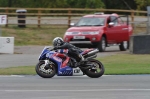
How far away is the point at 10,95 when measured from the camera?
41.8 ft

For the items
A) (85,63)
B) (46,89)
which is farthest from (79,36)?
(46,89)

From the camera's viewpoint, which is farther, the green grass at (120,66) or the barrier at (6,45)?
the barrier at (6,45)

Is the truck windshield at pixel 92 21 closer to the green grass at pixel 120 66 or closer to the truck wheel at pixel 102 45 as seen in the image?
the truck wheel at pixel 102 45

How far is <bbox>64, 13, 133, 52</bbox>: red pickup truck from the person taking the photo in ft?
90.6

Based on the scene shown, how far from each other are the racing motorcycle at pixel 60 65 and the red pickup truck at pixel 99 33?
10443mm

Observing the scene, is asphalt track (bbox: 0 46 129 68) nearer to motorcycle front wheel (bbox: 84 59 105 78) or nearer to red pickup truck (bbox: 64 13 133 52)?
red pickup truck (bbox: 64 13 133 52)

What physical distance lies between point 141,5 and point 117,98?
4302 cm

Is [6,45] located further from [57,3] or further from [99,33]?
[57,3]

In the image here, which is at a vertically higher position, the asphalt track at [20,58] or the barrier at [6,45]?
the barrier at [6,45]

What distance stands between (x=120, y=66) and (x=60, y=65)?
4.90m

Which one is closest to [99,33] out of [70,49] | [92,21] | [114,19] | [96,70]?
[92,21]

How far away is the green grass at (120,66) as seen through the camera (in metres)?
19.3

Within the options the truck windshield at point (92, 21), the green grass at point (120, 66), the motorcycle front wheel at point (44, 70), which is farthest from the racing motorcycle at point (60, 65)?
the truck windshield at point (92, 21)

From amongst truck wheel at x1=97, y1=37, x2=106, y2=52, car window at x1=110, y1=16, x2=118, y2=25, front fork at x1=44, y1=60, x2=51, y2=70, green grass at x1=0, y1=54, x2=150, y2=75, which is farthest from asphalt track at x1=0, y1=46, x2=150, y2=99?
car window at x1=110, y1=16, x2=118, y2=25
